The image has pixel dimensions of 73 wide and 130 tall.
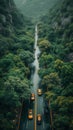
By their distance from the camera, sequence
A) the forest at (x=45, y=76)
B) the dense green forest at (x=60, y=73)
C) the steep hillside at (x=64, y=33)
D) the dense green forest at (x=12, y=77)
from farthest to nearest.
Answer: the steep hillside at (x=64, y=33) → the dense green forest at (x=12, y=77) → the forest at (x=45, y=76) → the dense green forest at (x=60, y=73)

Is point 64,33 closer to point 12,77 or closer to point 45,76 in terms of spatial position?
point 45,76

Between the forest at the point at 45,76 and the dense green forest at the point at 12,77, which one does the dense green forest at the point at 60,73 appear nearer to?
the forest at the point at 45,76

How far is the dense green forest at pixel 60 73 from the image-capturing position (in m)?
59.3

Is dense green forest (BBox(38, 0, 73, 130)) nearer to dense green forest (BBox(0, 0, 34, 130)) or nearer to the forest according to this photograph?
the forest

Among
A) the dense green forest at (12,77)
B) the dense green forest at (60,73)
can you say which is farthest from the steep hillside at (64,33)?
the dense green forest at (12,77)

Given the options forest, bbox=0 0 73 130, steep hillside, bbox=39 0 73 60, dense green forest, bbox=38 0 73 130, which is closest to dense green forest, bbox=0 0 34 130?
forest, bbox=0 0 73 130

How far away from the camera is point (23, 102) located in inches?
3152

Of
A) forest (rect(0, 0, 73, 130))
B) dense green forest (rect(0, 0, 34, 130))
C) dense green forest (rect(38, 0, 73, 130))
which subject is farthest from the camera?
dense green forest (rect(0, 0, 34, 130))

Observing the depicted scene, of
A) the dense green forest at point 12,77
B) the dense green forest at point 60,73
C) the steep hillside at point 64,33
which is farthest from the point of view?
the steep hillside at point 64,33

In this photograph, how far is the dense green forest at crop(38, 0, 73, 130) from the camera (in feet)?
195

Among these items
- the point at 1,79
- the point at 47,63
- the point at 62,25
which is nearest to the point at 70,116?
the point at 1,79

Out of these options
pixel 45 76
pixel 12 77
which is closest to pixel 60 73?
pixel 45 76

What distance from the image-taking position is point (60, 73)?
8262cm

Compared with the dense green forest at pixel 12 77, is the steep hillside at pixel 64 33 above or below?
above
